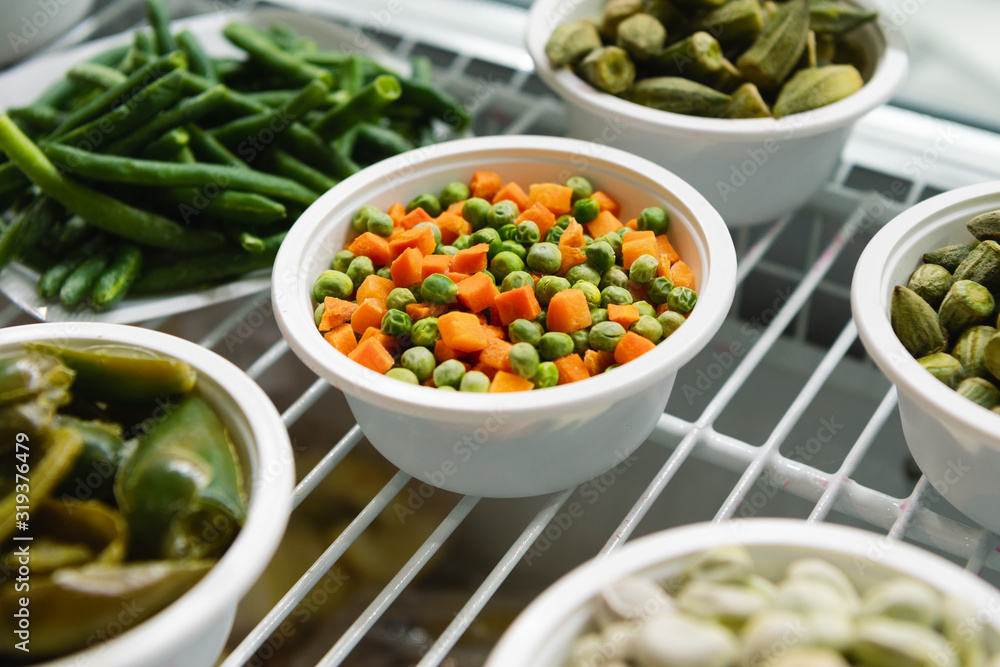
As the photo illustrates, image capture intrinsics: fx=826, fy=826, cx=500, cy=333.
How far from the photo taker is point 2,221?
1.03m

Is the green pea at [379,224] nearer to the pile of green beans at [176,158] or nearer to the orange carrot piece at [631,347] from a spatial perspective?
the pile of green beans at [176,158]

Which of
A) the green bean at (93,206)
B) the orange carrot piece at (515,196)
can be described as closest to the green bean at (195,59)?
the green bean at (93,206)

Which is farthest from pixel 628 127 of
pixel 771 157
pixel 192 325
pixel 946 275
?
pixel 192 325

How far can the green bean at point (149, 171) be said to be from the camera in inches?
37.1

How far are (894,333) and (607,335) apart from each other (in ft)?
0.75

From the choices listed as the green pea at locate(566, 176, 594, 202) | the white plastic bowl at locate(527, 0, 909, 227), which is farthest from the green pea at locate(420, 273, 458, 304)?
the white plastic bowl at locate(527, 0, 909, 227)

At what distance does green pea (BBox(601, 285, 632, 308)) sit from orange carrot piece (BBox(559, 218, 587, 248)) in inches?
2.6

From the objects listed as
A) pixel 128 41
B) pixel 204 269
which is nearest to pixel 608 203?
pixel 204 269

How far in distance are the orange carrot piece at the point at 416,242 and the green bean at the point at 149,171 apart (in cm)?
26

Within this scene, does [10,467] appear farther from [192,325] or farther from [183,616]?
[192,325]

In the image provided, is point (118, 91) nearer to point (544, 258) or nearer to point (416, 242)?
point (416, 242)

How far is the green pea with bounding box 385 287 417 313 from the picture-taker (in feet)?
2.46

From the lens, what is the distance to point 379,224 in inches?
32.6

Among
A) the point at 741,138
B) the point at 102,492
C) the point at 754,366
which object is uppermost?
the point at 741,138
